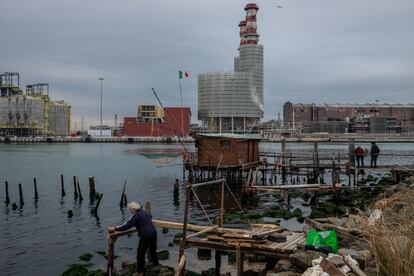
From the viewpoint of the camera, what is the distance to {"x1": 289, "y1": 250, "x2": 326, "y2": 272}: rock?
982 cm

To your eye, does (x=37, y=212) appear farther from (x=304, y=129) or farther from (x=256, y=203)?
(x=304, y=129)

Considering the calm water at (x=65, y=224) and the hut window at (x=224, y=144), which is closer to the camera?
the calm water at (x=65, y=224)

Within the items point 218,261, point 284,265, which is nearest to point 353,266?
point 284,265

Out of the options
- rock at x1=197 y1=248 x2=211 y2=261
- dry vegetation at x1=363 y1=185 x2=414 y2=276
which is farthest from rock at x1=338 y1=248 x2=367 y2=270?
rock at x1=197 y1=248 x2=211 y2=261

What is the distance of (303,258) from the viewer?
9945mm

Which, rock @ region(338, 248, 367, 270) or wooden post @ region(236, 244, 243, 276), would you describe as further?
wooden post @ region(236, 244, 243, 276)

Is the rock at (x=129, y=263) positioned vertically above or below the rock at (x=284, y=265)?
below

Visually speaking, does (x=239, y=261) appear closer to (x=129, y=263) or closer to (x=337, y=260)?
(x=337, y=260)

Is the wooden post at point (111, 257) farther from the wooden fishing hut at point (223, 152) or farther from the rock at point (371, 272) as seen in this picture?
the wooden fishing hut at point (223, 152)

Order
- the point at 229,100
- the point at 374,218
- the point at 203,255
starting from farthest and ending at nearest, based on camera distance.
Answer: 1. the point at 229,100
2. the point at 203,255
3. the point at 374,218

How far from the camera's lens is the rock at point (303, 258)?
32.2ft

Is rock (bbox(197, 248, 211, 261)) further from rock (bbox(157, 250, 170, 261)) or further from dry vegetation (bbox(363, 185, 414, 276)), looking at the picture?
dry vegetation (bbox(363, 185, 414, 276))

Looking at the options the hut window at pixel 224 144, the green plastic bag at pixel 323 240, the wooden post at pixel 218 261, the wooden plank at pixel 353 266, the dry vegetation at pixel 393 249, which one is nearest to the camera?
the dry vegetation at pixel 393 249

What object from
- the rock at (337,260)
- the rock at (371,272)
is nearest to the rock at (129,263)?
the rock at (337,260)
